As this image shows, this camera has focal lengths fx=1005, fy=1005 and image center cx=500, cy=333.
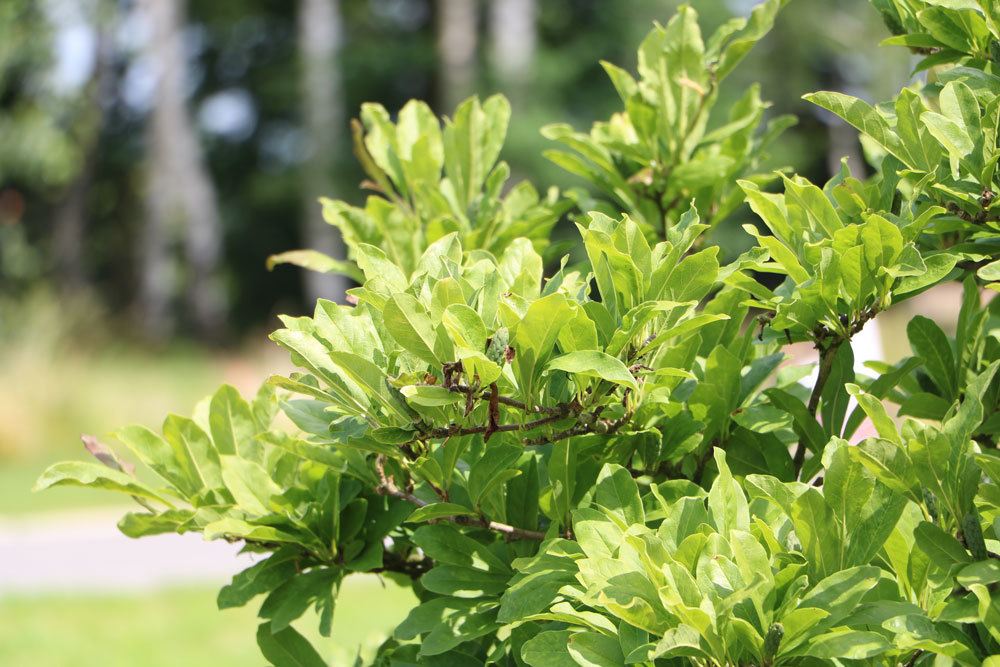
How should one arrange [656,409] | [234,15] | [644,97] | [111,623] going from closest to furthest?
[656,409] → [644,97] → [111,623] → [234,15]

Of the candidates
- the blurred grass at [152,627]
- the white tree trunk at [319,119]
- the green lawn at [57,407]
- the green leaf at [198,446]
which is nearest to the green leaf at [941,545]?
the green leaf at [198,446]

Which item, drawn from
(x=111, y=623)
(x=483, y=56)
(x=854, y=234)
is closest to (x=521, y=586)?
(x=854, y=234)

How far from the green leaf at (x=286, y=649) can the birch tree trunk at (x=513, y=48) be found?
18.2 metres

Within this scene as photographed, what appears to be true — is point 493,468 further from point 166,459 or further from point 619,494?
point 166,459

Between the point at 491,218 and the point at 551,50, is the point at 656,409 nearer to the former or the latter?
the point at 491,218

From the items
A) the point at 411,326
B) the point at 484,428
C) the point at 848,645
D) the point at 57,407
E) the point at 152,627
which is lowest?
the point at 152,627

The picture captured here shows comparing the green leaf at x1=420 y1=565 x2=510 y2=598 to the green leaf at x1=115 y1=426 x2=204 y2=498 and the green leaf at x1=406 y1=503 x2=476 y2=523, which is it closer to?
the green leaf at x1=406 y1=503 x2=476 y2=523

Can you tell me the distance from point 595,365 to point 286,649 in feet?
2.07

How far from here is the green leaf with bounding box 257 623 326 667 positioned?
1244mm

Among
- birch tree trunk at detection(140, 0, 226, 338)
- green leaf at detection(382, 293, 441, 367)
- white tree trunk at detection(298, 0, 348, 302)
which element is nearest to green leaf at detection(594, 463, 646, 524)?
green leaf at detection(382, 293, 441, 367)

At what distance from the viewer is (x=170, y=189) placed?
1986cm

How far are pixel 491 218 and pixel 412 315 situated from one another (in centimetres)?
61

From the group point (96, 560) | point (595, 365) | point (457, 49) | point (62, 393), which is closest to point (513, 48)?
point (457, 49)

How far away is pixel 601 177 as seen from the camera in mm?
1452
